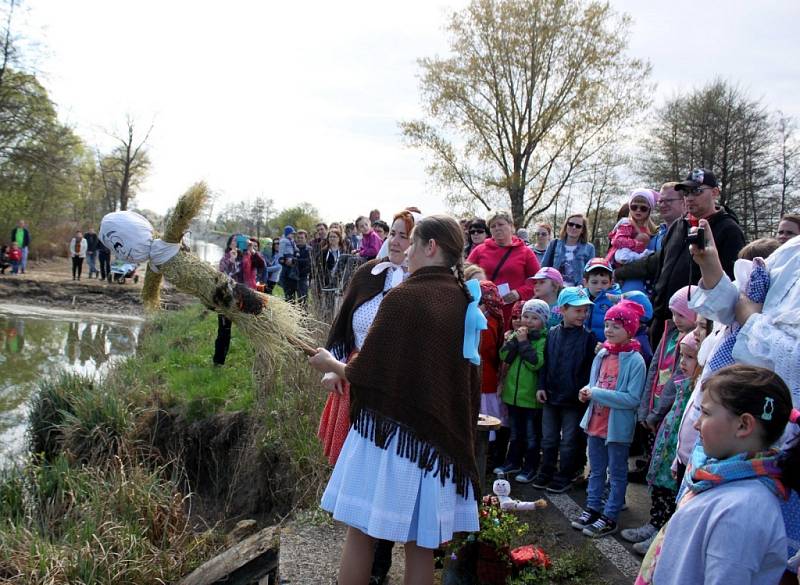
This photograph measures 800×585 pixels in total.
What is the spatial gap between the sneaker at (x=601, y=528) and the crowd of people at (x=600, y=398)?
10mm

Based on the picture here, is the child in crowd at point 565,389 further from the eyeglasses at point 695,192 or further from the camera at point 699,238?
the camera at point 699,238

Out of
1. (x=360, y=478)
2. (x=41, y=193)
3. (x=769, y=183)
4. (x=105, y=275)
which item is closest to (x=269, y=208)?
(x=41, y=193)

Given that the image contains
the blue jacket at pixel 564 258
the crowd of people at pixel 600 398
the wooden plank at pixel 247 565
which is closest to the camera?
the crowd of people at pixel 600 398

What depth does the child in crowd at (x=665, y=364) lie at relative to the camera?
153 inches

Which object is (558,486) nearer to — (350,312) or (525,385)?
(525,385)

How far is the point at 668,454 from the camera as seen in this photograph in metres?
3.68

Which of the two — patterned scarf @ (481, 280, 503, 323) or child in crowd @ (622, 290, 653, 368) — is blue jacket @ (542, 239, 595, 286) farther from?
child in crowd @ (622, 290, 653, 368)

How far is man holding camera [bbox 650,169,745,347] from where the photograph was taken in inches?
158

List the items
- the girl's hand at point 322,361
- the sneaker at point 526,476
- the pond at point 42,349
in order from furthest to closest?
the pond at point 42,349 → the sneaker at point 526,476 → the girl's hand at point 322,361

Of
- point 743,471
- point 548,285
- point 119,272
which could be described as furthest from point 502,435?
point 119,272

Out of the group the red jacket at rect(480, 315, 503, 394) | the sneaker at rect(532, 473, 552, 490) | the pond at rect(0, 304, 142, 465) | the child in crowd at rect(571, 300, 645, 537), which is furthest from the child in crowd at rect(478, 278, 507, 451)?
the pond at rect(0, 304, 142, 465)

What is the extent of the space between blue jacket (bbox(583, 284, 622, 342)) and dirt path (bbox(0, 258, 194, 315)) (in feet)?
49.4

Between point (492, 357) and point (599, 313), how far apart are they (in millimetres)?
878

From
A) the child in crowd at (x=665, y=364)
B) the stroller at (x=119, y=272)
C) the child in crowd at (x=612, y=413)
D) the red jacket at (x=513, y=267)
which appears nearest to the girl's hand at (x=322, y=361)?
the child in crowd at (x=612, y=413)
